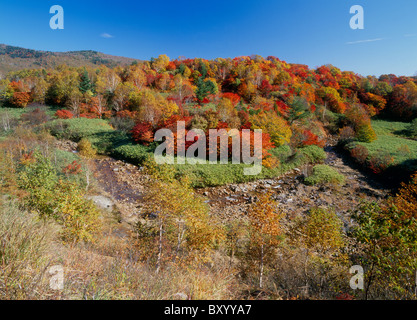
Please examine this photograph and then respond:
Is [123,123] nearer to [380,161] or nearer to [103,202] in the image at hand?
[103,202]

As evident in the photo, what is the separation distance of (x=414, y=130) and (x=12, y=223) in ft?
163

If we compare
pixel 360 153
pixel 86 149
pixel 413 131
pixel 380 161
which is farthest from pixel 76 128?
pixel 413 131

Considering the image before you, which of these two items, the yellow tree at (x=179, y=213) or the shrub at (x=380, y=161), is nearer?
the yellow tree at (x=179, y=213)

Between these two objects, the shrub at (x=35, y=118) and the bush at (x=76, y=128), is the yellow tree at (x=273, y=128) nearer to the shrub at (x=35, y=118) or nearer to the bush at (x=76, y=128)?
the bush at (x=76, y=128)

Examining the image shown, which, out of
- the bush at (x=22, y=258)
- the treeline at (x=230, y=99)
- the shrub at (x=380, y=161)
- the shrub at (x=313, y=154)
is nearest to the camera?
the bush at (x=22, y=258)

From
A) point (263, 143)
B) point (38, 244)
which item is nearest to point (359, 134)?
point (263, 143)

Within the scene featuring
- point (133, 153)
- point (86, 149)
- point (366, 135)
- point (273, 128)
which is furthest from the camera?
point (366, 135)

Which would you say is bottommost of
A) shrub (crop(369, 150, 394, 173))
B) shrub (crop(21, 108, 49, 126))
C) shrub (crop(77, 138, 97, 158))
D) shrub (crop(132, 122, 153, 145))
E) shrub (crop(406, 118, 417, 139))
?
shrub (crop(369, 150, 394, 173))

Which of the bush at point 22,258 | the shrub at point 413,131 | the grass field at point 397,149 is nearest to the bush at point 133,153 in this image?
the bush at point 22,258

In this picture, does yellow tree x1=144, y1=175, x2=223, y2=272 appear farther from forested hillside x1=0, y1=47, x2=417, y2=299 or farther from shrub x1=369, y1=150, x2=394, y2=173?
shrub x1=369, y1=150, x2=394, y2=173

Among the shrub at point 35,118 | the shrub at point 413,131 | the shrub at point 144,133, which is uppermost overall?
the shrub at point 35,118

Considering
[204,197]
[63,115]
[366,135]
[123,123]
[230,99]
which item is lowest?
[204,197]

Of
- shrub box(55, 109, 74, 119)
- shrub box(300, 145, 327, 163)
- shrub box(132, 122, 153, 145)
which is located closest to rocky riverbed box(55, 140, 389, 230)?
shrub box(132, 122, 153, 145)
